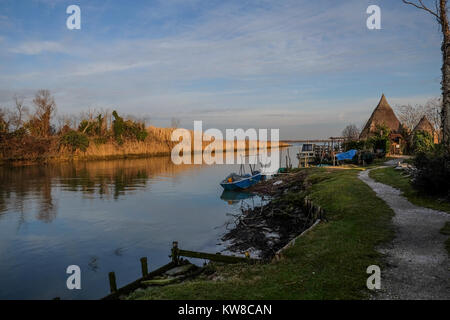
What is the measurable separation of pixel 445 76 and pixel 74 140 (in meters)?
53.8

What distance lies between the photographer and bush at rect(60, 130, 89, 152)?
2082 inches

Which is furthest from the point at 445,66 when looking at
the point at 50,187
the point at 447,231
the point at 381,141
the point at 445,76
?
the point at 50,187

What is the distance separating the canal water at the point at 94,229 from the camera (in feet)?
32.8

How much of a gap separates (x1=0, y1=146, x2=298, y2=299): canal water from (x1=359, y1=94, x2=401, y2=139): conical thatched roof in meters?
23.8

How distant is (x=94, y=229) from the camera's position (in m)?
15.4

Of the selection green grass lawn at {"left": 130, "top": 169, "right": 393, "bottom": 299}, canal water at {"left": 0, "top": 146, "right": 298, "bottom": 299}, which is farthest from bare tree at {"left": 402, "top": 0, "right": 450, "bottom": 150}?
canal water at {"left": 0, "top": 146, "right": 298, "bottom": 299}

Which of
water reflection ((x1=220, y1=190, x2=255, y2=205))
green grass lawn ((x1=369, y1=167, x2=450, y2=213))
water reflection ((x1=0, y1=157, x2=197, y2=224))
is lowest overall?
water reflection ((x1=220, y1=190, x2=255, y2=205))

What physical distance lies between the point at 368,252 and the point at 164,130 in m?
70.0

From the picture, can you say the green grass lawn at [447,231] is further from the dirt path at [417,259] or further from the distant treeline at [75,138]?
the distant treeline at [75,138]

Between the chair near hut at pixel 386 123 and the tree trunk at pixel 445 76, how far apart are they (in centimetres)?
2661

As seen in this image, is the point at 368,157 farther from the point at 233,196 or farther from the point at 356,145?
the point at 233,196

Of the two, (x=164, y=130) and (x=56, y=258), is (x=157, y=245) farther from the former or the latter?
(x=164, y=130)

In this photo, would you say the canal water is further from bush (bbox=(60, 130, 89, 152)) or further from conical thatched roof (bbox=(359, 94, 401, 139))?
bush (bbox=(60, 130, 89, 152))
